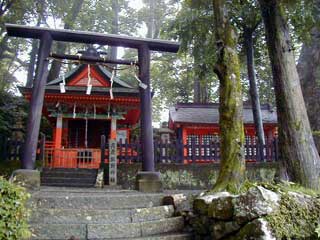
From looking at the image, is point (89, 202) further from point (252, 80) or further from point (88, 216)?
point (252, 80)

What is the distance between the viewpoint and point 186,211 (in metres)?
5.25

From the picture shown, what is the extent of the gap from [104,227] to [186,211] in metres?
1.54

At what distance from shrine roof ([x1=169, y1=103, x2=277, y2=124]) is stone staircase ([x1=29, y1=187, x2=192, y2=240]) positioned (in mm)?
12136

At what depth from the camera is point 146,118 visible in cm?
746

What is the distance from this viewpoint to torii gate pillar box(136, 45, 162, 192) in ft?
23.0

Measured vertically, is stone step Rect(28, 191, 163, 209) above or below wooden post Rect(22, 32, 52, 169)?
below

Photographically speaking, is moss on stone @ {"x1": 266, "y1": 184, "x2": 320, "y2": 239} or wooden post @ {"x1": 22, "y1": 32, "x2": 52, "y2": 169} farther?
wooden post @ {"x1": 22, "y1": 32, "x2": 52, "y2": 169}

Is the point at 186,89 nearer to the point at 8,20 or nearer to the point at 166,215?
the point at 8,20

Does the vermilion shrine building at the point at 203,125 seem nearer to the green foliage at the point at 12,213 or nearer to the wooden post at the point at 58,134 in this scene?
the wooden post at the point at 58,134

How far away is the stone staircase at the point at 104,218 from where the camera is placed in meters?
4.40

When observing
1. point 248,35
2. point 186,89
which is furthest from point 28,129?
point 186,89

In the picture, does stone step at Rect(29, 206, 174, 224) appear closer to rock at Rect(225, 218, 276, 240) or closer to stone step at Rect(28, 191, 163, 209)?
stone step at Rect(28, 191, 163, 209)

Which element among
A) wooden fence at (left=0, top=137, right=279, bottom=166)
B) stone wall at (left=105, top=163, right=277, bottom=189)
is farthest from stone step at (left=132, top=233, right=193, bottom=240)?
wooden fence at (left=0, top=137, right=279, bottom=166)

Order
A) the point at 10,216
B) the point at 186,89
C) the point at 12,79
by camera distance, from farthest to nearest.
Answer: the point at 186,89 → the point at 12,79 → the point at 10,216
